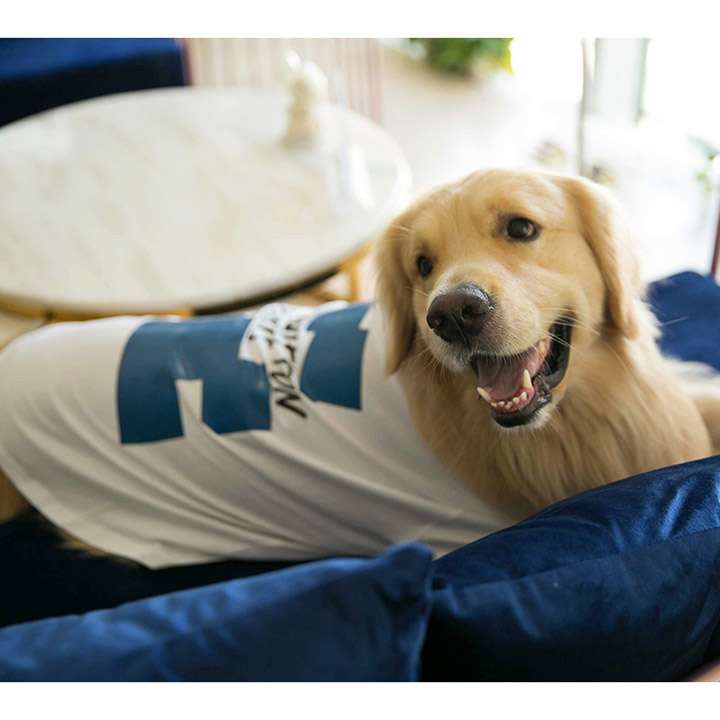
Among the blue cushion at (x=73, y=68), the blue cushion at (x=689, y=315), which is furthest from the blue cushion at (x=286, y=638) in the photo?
the blue cushion at (x=73, y=68)

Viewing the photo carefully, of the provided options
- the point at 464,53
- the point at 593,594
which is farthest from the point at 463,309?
the point at 464,53

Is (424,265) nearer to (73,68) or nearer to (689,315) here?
(689,315)

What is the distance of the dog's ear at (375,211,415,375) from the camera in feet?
4.56

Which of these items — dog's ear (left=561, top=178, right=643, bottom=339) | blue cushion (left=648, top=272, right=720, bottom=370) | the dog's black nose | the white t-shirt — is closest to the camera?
the dog's black nose

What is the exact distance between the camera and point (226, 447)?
1442mm

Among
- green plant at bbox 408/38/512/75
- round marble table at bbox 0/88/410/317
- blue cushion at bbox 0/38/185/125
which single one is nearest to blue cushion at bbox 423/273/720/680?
round marble table at bbox 0/88/410/317

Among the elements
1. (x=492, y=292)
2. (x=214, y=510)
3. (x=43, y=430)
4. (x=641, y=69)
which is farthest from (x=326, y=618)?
(x=641, y=69)

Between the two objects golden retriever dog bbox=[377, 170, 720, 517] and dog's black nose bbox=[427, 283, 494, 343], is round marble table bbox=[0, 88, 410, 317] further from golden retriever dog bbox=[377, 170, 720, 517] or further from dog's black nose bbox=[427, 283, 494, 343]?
dog's black nose bbox=[427, 283, 494, 343]

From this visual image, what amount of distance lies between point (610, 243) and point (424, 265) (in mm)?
286

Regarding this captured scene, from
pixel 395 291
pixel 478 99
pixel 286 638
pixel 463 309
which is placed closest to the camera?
pixel 286 638

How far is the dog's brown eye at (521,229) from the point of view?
1.26m

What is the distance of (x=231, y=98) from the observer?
2.85 m

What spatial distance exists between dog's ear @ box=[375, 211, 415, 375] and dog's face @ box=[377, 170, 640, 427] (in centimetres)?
4
